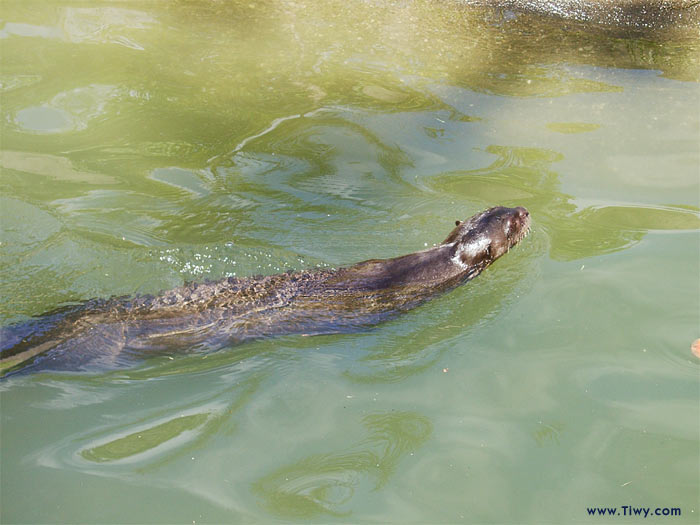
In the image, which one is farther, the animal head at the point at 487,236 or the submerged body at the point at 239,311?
the animal head at the point at 487,236

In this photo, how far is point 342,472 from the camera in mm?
3203

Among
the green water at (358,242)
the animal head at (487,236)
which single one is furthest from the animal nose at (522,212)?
the green water at (358,242)

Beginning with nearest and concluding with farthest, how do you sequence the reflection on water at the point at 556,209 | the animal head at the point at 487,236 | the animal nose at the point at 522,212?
1. the animal head at the point at 487,236
2. the animal nose at the point at 522,212
3. the reflection on water at the point at 556,209

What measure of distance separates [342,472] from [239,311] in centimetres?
129

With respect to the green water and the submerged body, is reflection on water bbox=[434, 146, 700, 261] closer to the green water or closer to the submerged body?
the green water

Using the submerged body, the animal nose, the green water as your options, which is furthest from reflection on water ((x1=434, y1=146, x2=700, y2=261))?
the submerged body

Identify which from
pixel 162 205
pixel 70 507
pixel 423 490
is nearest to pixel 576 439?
pixel 423 490

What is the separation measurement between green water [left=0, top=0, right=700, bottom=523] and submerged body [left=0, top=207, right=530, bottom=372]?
115mm

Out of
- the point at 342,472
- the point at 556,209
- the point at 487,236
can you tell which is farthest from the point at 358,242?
the point at 342,472

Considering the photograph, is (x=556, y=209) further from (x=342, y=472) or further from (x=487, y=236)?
(x=342, y=472)

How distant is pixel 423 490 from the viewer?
3.14 metres

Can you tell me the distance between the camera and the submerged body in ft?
12.4

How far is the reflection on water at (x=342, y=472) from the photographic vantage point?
304cm

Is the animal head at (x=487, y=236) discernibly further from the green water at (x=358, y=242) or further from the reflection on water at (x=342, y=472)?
the reflection on water at (x=342, y=472)
